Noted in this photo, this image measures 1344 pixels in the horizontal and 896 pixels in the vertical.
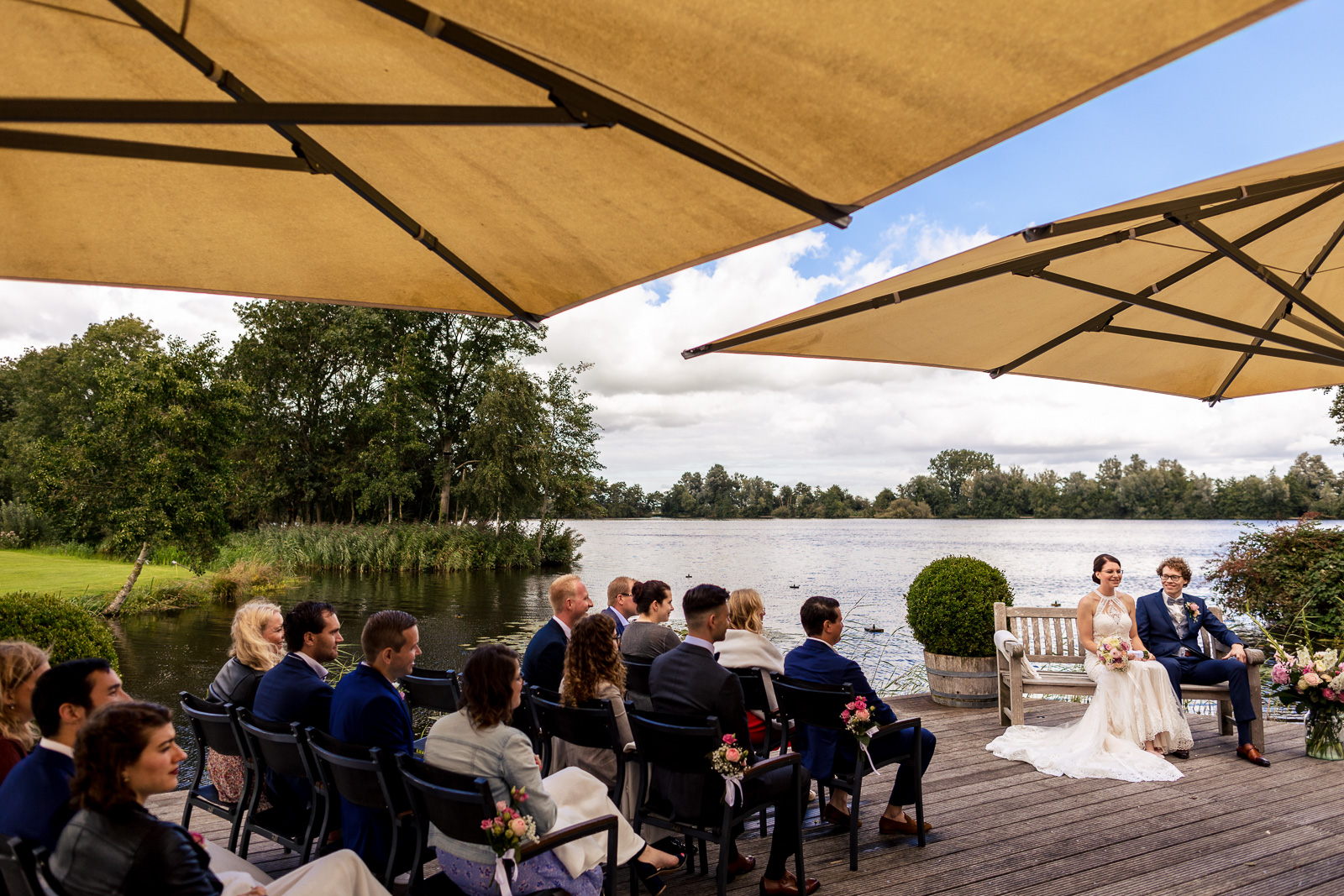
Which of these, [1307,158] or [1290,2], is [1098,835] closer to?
[1307,158]

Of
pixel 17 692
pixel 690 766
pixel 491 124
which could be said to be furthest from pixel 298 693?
pixel 491 124

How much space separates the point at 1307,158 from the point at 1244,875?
343 centimetres

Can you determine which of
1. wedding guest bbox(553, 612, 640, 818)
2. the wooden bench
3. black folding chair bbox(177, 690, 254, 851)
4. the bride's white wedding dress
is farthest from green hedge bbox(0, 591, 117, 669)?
the wooden bench

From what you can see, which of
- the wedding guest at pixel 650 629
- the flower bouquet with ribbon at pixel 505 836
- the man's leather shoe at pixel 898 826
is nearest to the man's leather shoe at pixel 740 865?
the man's leather shoe at pixel 898 826

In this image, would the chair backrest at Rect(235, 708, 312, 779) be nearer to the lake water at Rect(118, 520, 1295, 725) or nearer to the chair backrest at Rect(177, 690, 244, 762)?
the chair backrest at Rect(177, 690, 244, 762)

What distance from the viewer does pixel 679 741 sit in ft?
11.4

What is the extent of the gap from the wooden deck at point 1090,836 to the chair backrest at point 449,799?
1.47m

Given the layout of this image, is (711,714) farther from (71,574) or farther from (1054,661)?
(71,574)

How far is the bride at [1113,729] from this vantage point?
5.55 meters

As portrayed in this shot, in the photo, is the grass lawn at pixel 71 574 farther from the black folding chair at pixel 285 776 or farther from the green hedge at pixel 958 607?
the green hedge at pixel 958 607

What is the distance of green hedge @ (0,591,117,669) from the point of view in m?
4.89

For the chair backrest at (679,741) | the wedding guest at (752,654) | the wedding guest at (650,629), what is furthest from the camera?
the wedding guest at (650,629)

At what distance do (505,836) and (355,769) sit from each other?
0.77 meters

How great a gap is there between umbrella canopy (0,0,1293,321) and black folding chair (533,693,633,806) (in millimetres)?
1883
